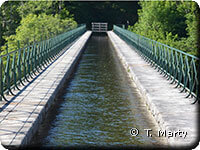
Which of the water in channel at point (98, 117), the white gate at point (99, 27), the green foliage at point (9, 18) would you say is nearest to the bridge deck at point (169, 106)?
the water in channel at point (98, 117)

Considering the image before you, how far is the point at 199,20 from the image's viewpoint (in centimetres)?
5312

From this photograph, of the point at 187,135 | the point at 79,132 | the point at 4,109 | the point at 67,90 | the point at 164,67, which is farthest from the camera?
the point at 164,67

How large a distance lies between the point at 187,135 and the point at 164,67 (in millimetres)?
7404

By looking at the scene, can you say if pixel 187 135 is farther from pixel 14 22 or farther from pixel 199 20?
pixel 14 22

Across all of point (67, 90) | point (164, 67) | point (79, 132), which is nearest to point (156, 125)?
point (79, 132)

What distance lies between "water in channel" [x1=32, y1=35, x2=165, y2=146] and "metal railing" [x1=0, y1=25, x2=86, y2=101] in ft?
4.38

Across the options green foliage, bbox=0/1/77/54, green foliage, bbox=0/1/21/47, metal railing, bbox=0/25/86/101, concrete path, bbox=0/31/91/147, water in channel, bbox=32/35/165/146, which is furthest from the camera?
green foliage, bbox=0/1/21/47

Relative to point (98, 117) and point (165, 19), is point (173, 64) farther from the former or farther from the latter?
point (165, 19)

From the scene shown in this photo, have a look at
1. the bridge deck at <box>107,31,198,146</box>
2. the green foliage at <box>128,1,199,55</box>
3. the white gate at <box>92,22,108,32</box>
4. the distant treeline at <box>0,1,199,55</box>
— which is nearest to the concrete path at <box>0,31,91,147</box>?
the bridge deck at <box>107,31,198,146</box>

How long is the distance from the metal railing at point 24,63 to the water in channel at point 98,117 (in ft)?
4.38

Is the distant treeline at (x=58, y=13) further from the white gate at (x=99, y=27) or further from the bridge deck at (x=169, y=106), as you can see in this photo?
the bridge deck at (x=169, y=106)

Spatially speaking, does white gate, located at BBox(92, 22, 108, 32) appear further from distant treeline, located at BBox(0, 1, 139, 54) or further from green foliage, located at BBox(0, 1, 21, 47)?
green foliage, located at BBox(0, 1, 21, 47)

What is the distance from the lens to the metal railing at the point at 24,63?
10.6 m

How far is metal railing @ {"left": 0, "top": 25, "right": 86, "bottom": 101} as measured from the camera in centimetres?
1063
